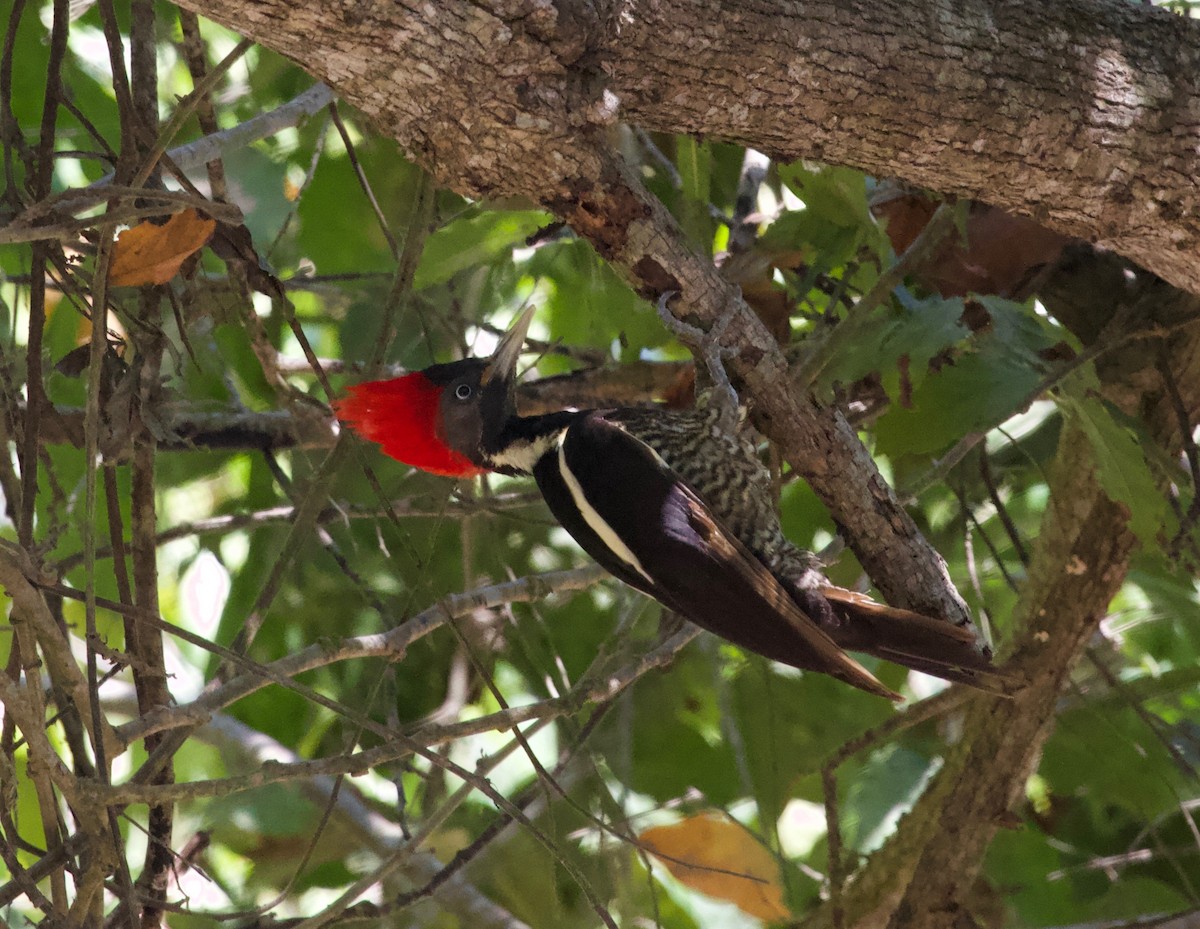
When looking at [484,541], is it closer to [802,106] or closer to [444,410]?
[444,410]

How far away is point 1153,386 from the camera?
3.15m

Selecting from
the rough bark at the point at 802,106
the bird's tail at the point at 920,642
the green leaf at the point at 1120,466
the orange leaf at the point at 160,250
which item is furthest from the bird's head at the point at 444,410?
the green leaf at the point at 1120,466

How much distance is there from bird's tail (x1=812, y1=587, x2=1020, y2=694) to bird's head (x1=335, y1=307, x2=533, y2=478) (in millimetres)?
990

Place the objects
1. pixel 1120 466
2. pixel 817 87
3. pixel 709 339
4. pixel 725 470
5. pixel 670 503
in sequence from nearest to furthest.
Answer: pixel 817 87 → pixel 709 339 → pixel 1120 466 → pixel 670 503 → pixel 725 470

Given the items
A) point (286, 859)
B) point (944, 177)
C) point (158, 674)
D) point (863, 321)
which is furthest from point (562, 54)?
point (286, 859)

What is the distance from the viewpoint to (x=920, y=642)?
7.87 feet

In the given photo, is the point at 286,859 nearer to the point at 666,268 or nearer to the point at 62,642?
the point at 62,642

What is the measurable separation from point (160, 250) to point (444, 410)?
0.95 meters

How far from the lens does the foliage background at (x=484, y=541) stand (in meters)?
2.49

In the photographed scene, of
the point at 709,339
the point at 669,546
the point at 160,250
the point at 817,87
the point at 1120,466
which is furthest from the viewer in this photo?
the point at 669,546

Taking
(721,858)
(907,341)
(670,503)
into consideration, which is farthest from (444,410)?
(721,858)

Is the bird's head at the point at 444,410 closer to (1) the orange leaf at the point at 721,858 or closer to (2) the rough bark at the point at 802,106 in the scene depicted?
(2) the rough bark at the point at 802,106

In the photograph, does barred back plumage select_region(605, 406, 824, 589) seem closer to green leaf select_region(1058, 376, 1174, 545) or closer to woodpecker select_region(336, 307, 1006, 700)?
woodpecker select_region(336, 307, 1006, 700)

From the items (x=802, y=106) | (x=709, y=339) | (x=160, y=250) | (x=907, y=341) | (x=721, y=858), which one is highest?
(x=160, y=250)
